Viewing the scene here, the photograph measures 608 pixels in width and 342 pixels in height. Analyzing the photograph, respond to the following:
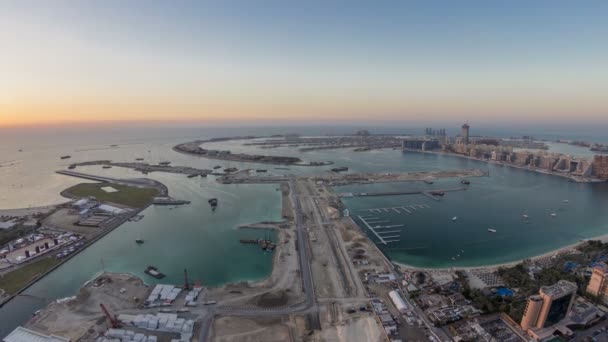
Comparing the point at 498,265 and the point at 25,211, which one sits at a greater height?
the point at 25,211

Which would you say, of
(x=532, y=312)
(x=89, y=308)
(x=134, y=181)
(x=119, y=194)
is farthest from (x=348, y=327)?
(x=134, y=181)

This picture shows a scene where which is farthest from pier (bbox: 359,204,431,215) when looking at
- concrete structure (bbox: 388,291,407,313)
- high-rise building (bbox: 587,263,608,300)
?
high-rise building (bbox: 587,263,608,300)

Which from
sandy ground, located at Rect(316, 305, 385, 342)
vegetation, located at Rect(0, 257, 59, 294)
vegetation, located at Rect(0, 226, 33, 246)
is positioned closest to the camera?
sandy ground, located at Rect(316, 305, 385, 342)

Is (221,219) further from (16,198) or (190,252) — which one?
(16,198)

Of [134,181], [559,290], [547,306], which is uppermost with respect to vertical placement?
[134,181]

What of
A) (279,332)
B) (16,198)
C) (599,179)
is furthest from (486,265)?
(16,198)

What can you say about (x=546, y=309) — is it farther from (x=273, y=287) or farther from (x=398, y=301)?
(x=273, y=287)

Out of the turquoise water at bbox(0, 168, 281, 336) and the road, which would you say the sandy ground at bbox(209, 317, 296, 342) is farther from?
the road
